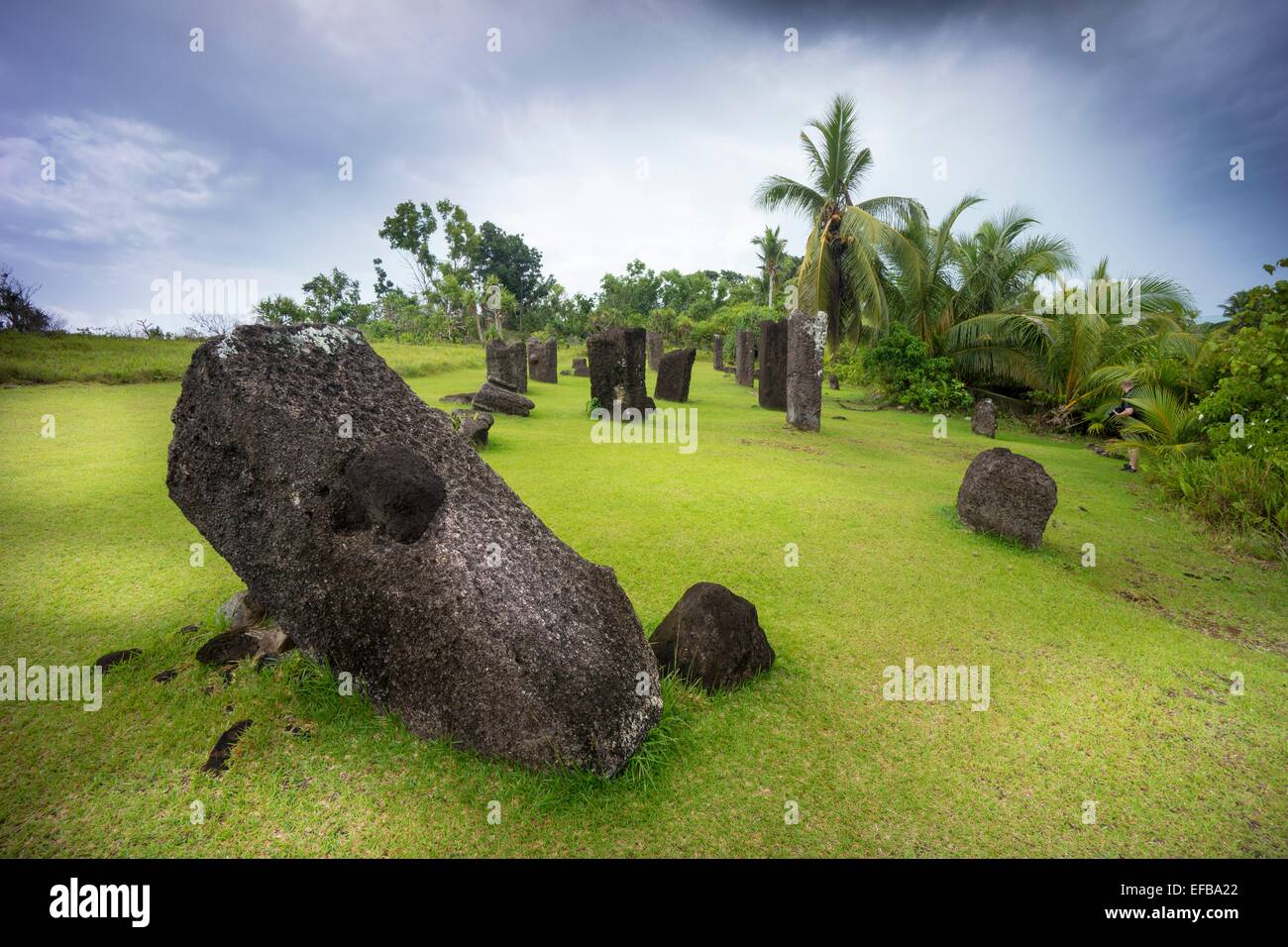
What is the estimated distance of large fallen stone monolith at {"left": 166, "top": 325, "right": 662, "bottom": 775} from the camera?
253 cm

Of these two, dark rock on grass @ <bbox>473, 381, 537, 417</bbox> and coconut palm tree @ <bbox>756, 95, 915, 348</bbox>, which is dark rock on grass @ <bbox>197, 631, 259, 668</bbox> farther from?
coconut palm tree @ <bbox>756, 95, 915, 348</bbox>

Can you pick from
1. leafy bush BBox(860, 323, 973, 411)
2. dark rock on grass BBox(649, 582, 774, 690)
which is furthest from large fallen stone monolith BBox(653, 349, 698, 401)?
dark rock on grass BBox(649, 582, 774, 690)

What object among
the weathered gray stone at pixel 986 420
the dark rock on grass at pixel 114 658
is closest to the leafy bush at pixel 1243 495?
the weathered gray stone at pixel 986 420

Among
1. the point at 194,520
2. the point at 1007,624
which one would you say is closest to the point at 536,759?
the point at 194,520

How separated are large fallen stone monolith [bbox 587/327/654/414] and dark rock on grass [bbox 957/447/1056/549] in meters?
7.49

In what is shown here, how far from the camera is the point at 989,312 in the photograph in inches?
736

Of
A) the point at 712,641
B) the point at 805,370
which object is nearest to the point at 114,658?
the point at 712,641

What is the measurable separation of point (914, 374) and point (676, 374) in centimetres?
756

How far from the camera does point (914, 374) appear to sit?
17.5m

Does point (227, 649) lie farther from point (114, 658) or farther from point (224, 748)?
point (224, 748)

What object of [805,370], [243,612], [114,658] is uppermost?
[805,370]

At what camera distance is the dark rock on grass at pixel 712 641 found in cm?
333

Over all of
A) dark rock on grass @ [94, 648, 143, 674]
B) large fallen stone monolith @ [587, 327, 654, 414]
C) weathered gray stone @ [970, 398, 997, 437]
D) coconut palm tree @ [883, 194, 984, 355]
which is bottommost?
dark rock on grass @ [94, 648, 143, 674]

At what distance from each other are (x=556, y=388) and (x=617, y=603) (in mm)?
15974
